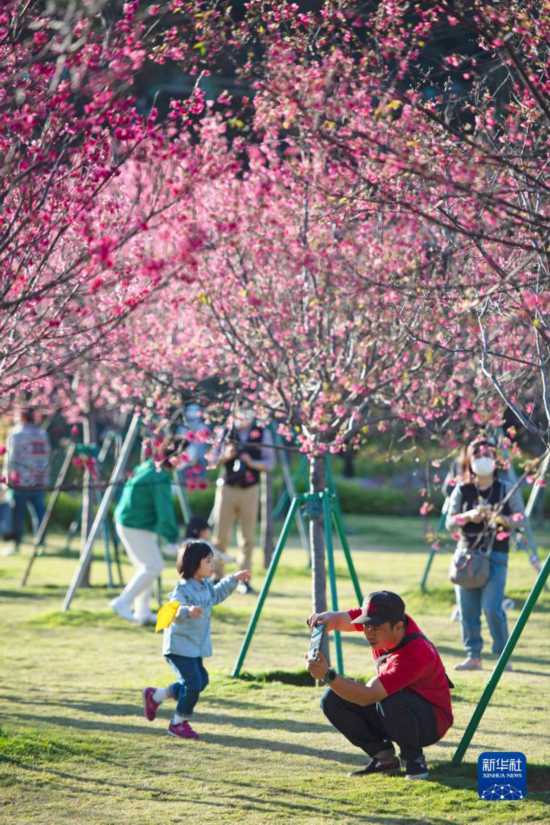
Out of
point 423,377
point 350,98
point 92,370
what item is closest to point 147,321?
point 92,370

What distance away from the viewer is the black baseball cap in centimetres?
768

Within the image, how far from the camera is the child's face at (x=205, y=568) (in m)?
9.34

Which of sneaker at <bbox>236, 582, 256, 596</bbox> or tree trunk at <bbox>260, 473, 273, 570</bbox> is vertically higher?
tree trunk at <bbox>260, 473, 273, 570</bbox>

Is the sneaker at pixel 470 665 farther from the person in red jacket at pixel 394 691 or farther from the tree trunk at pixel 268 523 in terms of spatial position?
the tree trunk at pixel 268 523

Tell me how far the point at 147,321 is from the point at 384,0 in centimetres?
604

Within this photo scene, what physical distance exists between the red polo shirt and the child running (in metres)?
1.55

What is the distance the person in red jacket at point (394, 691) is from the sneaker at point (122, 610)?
5909 mm

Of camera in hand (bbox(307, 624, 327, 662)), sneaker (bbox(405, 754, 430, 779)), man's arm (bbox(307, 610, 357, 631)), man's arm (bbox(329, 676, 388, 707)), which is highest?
man's arm (bbox(307, 610, 357, 631))

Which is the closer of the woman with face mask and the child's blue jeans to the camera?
the child's blue jeans

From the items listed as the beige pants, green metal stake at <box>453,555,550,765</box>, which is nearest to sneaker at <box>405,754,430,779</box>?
green metal stake at <box>453,555,550,765</box>

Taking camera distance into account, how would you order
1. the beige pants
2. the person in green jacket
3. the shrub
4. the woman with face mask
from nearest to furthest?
the woman with face mask, the person in green jacket, the beige pants, the shrub

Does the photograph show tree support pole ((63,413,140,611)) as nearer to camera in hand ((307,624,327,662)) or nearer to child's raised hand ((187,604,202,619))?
child's raised hand ((187,604,202,619))

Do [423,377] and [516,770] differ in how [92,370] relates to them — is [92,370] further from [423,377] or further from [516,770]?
[516,770]

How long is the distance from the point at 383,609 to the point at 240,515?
9.84 metres
